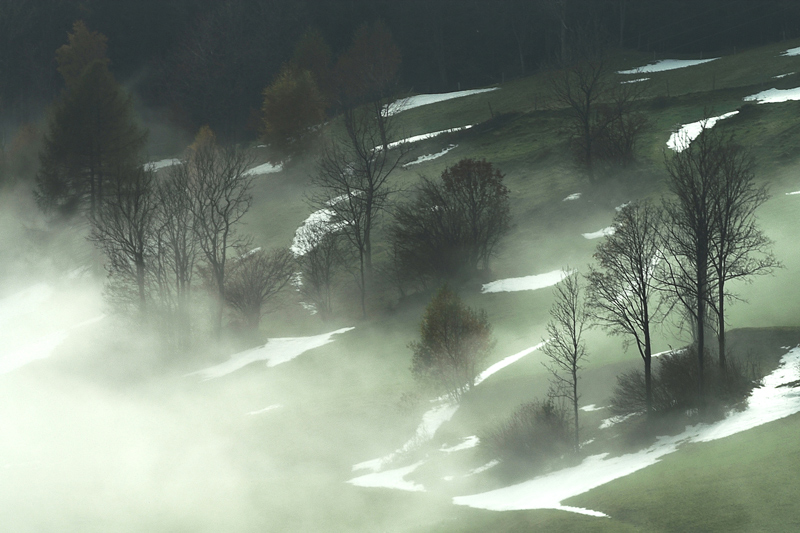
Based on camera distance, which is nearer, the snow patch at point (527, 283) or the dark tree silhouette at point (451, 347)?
the dark tree silhouette at point (451, 347)

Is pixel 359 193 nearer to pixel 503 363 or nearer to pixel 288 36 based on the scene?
pixel 503 363

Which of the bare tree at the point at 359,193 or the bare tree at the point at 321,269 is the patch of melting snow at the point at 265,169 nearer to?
the bare tree at the point at 359,193

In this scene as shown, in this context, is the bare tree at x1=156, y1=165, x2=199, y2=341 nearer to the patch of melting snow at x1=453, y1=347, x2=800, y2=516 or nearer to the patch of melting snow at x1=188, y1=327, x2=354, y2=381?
the patch of melting snow at x1=188, y1=327, x2=354, y2=381

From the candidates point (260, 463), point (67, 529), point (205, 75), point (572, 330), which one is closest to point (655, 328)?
point (572, 330)

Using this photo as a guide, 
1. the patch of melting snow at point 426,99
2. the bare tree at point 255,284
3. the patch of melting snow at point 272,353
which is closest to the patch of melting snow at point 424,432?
the patch of melting snow at point 272,353

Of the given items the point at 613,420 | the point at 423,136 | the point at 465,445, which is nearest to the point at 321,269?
the point at 465,445

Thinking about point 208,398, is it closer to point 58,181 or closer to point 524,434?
point 524,434
